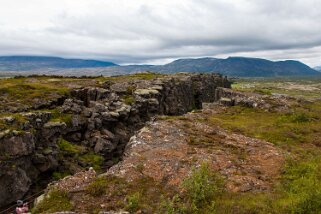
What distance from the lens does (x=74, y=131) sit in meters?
60.2

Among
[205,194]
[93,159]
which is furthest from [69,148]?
[205,194]

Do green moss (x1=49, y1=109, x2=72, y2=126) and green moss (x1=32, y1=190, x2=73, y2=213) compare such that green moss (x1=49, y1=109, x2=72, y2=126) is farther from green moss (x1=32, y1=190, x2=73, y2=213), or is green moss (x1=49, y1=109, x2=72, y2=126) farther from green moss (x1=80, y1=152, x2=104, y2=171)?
green moss (x1=32, y1=190, x2=73, y2=213)

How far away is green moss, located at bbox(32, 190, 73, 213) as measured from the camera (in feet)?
89.3

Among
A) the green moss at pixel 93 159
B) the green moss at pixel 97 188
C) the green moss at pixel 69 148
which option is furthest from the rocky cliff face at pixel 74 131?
the green moss at pixel 97 188

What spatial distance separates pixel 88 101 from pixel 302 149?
4533 cm

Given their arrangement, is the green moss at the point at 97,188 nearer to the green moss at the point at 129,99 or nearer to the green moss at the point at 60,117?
the green moss at the point at 60,117

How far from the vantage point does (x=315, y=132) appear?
4991 centimetres

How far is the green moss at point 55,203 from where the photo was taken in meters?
27.2

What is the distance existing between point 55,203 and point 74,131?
33.0 metres

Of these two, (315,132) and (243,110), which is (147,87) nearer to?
(243,110)

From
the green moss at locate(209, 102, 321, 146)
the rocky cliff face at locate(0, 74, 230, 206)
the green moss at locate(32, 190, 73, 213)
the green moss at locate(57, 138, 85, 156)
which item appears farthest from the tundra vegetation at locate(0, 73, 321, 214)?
the green moss at locate(57, 138, 85, 156)

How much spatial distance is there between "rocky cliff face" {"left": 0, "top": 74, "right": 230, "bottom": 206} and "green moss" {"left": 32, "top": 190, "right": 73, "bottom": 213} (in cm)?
1862

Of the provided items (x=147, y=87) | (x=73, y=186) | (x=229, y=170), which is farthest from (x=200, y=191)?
(x=147, y=87)

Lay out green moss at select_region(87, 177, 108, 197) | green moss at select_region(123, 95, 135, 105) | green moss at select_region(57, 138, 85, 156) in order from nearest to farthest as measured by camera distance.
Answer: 1. green moss at select_region(87, 177, 108, 197)
2. green moss at select_region(57, 138, 85, 156)
3. green moss at select_region(123, 95, 135, 105)
